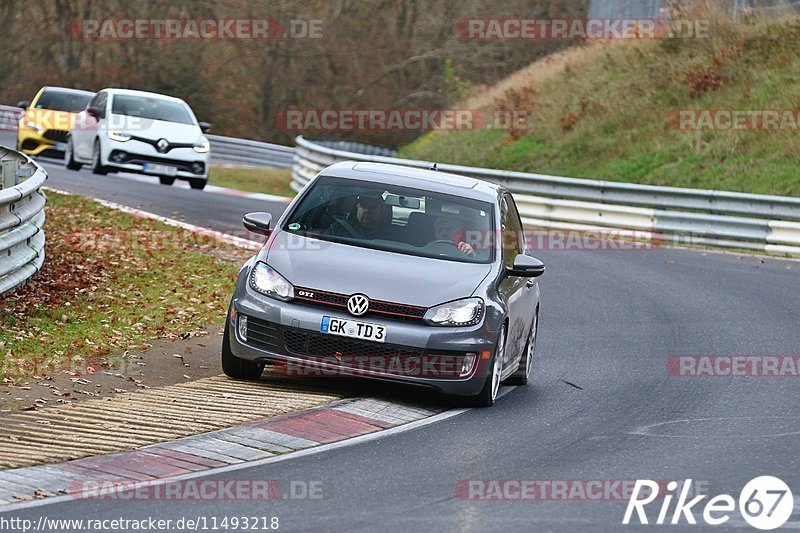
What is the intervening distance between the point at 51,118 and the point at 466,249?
2105 centimetres

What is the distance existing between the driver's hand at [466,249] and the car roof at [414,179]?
538 millimetres

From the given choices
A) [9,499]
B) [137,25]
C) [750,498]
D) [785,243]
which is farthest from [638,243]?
[137,25]

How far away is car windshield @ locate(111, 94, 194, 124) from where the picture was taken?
26625mm

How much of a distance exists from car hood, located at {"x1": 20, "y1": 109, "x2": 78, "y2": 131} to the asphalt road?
50.4 feet

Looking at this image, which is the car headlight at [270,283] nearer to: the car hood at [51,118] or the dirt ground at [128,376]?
the dirt ground at [128,376]

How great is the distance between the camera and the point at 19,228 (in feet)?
42.1

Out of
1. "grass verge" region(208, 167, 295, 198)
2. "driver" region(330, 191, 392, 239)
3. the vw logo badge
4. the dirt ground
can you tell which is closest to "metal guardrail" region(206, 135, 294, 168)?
"grass verge" region(208, 167, 295, 198)

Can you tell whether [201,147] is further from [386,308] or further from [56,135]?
[386,308]

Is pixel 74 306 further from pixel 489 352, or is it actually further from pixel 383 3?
pixel 383 3

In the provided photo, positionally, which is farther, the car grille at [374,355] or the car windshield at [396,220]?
the car windshield at [396,220]

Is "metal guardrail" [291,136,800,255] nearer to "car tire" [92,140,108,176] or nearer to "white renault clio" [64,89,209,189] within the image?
"white renault clio" [64,89,209,189]

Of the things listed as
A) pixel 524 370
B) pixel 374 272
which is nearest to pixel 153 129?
pixel 524 370

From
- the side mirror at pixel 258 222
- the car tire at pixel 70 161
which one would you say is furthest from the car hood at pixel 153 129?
the side mirror at pixel 258 222

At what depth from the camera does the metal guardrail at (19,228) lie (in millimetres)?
12156
